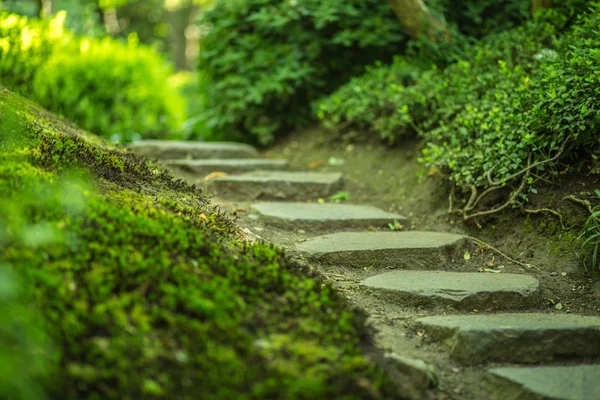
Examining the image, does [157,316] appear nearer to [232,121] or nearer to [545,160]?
[545,160]

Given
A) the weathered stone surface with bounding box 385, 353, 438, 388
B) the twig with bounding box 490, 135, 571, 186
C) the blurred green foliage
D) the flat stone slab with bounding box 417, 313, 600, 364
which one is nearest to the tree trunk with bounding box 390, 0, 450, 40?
the blurred green foliage

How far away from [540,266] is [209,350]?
2109mm

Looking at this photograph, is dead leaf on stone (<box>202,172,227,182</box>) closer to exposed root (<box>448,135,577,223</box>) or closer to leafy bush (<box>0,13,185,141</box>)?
leafy bush (<box>0,13,185,141</box>)

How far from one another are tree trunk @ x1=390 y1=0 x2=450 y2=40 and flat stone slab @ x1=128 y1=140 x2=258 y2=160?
2.06 m

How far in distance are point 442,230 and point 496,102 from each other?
985 mm

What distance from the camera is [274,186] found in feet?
13.0

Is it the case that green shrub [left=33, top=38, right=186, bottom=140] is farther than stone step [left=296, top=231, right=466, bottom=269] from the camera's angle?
Yes

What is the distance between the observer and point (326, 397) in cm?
154

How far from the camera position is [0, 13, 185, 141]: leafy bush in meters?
4.68

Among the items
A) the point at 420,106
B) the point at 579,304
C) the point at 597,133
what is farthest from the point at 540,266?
the point at 420,106

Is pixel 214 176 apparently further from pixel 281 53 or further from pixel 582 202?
pixel 582 202

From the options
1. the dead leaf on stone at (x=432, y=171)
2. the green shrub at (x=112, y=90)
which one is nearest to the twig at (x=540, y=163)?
the dead leaf on stone at (x=432, y=171)

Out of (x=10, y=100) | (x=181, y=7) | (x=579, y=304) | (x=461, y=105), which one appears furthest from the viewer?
(x=181, y=7)

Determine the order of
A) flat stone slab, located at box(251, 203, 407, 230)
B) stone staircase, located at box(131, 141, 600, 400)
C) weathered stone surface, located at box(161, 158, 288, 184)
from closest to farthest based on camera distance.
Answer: stone staircase, located at box(131, 141, 600, 400)
flat stone slab, located at box(251, 203, 407, 230)
weathered stone surface, located at box(161, 158, 288, 184)
